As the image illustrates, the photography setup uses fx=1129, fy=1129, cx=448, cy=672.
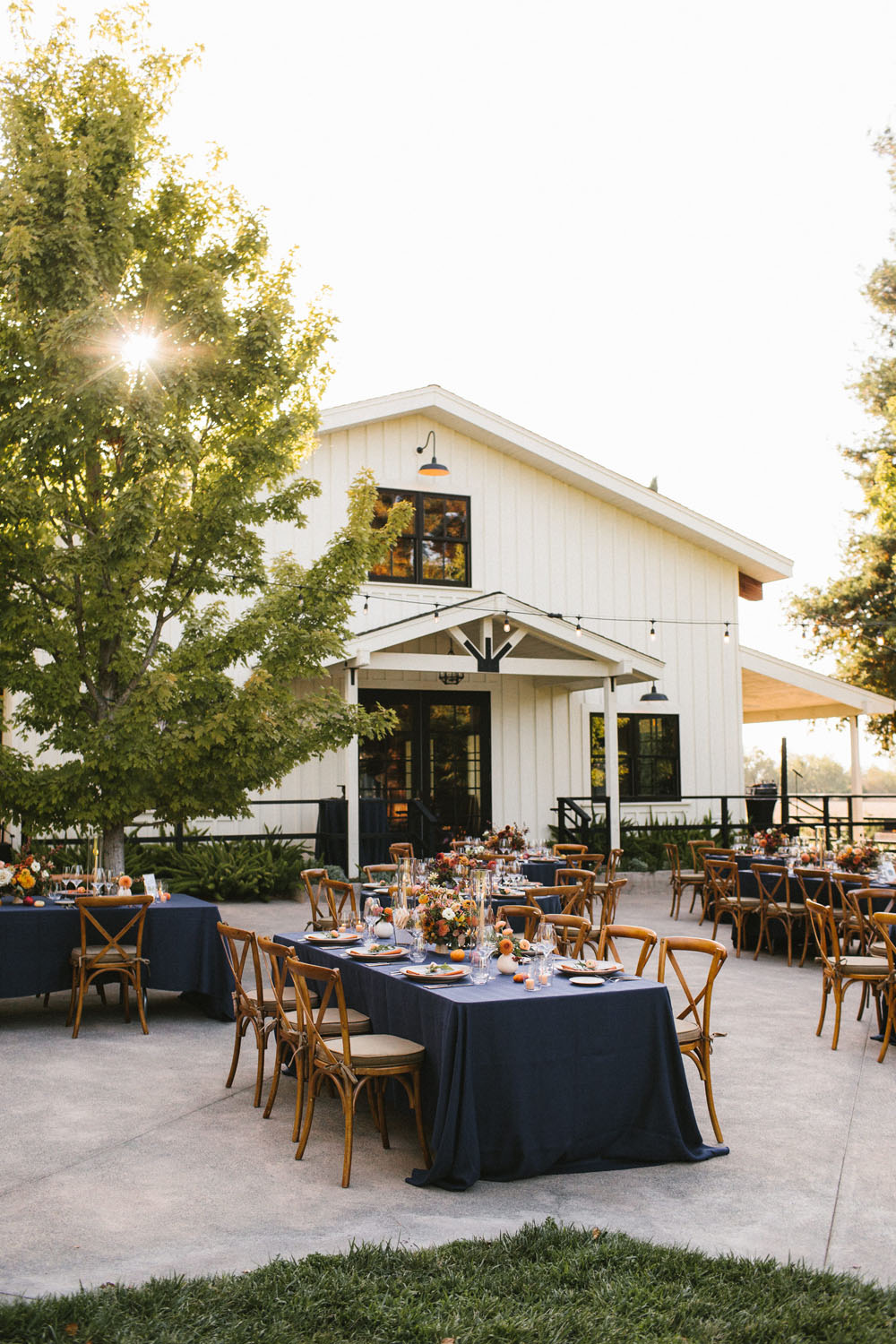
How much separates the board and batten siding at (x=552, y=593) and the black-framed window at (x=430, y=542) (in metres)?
0.15

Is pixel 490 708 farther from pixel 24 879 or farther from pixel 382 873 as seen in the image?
pixel 24 879

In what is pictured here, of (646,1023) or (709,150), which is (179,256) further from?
(646,1023)

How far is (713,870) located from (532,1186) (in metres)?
8.70

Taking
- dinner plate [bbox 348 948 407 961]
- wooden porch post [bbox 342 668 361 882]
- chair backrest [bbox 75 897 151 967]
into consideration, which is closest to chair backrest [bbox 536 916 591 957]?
dinner plate [bbox 348 948 407 961]

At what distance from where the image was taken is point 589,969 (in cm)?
615

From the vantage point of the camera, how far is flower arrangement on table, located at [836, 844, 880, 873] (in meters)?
10.9

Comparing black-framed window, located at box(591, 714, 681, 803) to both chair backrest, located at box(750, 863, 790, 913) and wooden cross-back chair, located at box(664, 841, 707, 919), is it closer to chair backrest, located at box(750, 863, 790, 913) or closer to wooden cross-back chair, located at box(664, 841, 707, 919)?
wooden cross-back chair, located at box(664, 841, 707, 919)

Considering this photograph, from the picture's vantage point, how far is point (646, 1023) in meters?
5.54

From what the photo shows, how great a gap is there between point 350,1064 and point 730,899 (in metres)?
8.03

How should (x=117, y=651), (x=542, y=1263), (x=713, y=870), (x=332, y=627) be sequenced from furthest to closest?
(x=713, y=870)
(x=332, y=627)
(x=117, y=651)
(x=542, y=1263)

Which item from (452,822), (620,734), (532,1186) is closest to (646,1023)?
(532,1186)

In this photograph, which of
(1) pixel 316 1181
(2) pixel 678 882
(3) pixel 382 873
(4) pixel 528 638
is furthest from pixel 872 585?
(1) pixel 316 1181

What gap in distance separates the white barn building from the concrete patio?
28.0 feet

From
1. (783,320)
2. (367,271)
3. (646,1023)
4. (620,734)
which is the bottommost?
(646,1023)
